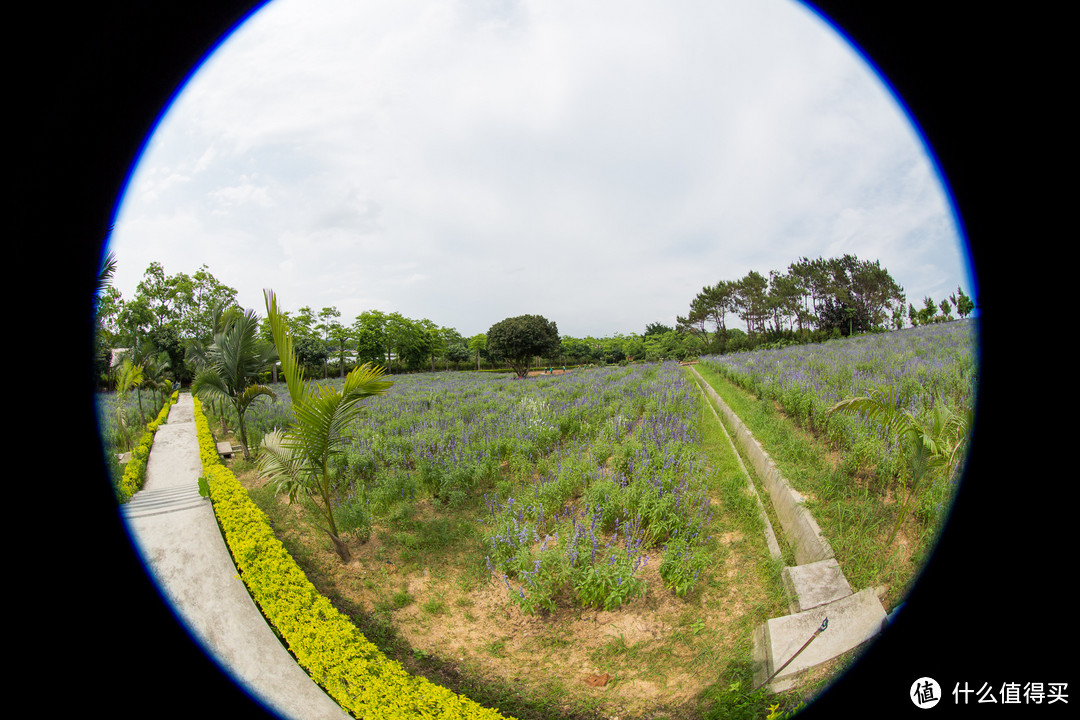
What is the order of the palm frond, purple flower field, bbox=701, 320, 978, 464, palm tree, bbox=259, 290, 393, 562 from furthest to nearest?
purple flower field, bbox=701, 320, 978, 464, the palm frond, palm tree, bbox=259, 290, 393, 562

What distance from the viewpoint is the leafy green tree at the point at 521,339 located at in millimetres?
28422

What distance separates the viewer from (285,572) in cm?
381

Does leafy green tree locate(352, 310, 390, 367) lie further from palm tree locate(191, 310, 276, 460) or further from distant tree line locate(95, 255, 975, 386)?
palm tree locate(191, 310, 276, 460)

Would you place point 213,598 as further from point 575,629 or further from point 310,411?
point 575,629

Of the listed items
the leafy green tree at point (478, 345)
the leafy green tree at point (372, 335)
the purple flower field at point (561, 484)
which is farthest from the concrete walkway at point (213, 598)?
the leafy green tree at point (478, 345)

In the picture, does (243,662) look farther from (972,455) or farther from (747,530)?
(972,455)

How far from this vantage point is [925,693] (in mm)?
2182

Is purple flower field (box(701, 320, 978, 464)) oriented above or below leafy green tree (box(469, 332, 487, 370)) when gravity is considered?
below

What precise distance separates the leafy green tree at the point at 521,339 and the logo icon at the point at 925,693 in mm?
26541

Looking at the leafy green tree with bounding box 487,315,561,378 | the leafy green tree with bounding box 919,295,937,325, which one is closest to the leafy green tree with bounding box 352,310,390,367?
the leafy green tree with bounding box 487,315,561,378

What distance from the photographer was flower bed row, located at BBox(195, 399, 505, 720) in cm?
255

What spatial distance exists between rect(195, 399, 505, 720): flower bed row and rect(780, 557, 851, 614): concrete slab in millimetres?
2579

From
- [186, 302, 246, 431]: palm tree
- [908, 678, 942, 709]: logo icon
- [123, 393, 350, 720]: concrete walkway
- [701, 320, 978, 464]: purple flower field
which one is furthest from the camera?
[186, 302, 246, 431]: palm tree

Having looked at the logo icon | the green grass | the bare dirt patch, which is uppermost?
the green grass
